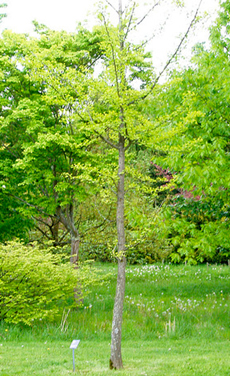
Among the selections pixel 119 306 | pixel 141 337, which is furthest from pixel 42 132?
pixel 119 306

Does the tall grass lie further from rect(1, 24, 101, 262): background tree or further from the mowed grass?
rect(1, 24, 101, 262): background tree

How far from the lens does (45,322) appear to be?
8.90m

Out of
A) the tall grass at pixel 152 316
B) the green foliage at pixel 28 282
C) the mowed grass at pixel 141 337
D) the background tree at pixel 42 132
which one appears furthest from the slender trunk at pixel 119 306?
the background tree at pixel 42 132

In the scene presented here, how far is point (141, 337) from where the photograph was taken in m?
8.20

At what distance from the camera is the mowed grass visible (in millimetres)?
5863

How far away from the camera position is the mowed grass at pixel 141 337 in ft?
19.2

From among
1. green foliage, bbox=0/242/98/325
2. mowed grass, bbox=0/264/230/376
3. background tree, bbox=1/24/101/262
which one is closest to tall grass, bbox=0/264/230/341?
mowed grass, bbox=0/264/230/376

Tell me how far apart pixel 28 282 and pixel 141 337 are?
2.75 metres

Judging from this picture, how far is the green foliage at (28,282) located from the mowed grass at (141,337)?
0.37 metres

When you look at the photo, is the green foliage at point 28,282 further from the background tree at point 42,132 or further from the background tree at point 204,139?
the background tree at point 204,139

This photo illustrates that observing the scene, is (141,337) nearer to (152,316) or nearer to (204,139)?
(152,316)

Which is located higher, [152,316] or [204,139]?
[204,139]

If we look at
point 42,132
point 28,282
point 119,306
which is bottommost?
point 119,306

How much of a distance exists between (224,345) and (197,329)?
1.09 m
